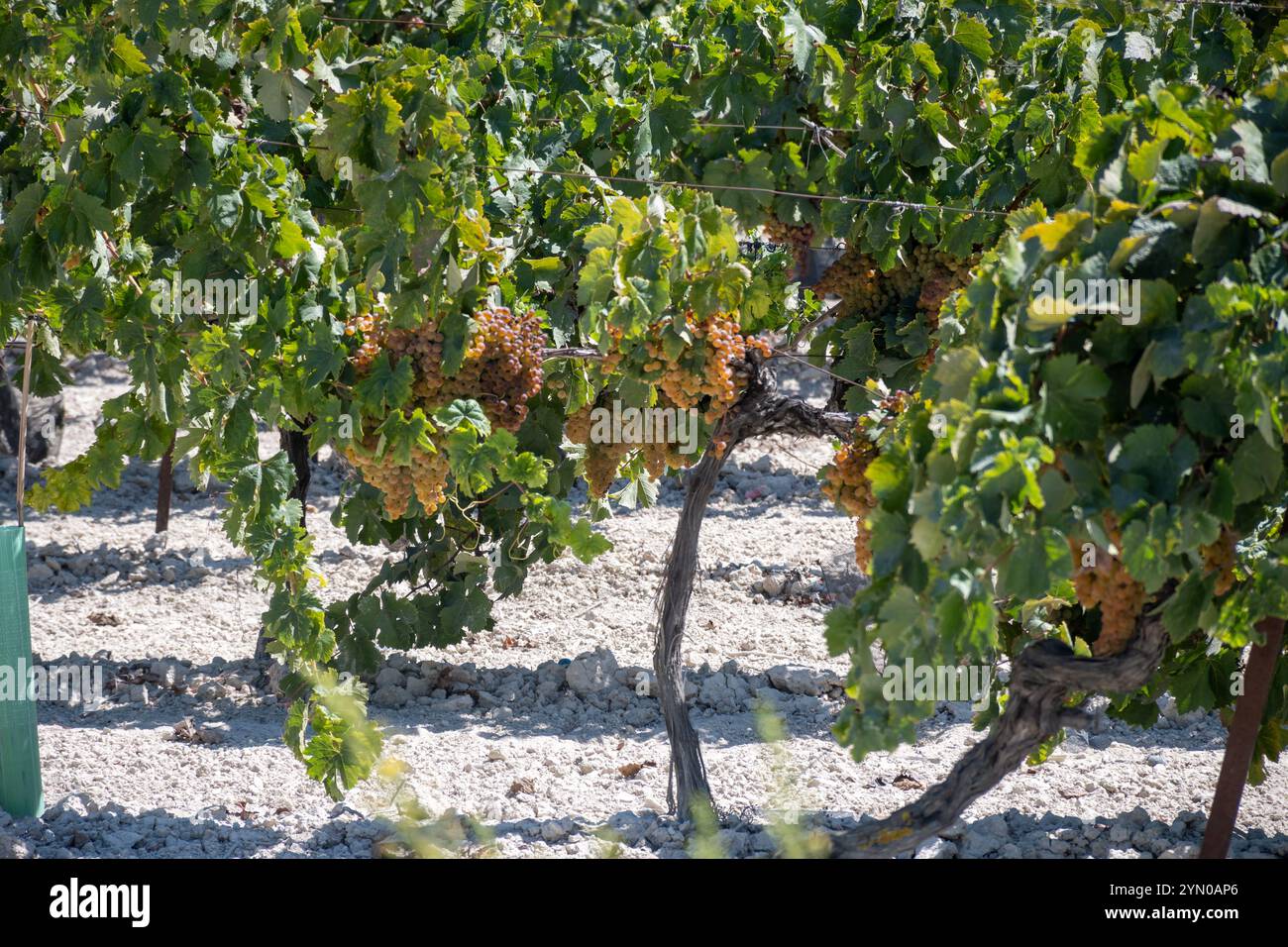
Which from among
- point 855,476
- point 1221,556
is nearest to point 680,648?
point 855,476

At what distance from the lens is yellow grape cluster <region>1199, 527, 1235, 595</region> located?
2.56 m

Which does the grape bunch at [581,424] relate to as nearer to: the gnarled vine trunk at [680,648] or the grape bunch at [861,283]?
the gnarled vine trunk at [680,648]

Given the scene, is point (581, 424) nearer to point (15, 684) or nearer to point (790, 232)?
point (790, 232)

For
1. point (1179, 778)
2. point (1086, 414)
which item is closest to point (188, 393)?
point (1086, 414)

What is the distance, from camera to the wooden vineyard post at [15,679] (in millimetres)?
A: 4055

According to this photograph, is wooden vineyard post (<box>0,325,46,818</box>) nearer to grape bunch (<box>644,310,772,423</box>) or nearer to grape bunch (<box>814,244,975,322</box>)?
grape bunch (<box>644,310,772,423</box>)

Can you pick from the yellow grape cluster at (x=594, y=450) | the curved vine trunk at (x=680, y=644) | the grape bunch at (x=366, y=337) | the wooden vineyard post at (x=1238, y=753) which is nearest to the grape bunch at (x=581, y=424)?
the yellow grape cluster at (x=594, y=450)

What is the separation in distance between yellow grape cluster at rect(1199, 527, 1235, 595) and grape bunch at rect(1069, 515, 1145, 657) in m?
0.14

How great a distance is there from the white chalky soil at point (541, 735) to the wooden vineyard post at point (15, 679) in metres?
0.11

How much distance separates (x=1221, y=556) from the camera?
257 centimetres

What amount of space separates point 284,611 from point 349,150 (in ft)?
4.11

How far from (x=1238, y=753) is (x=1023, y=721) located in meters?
0.86
